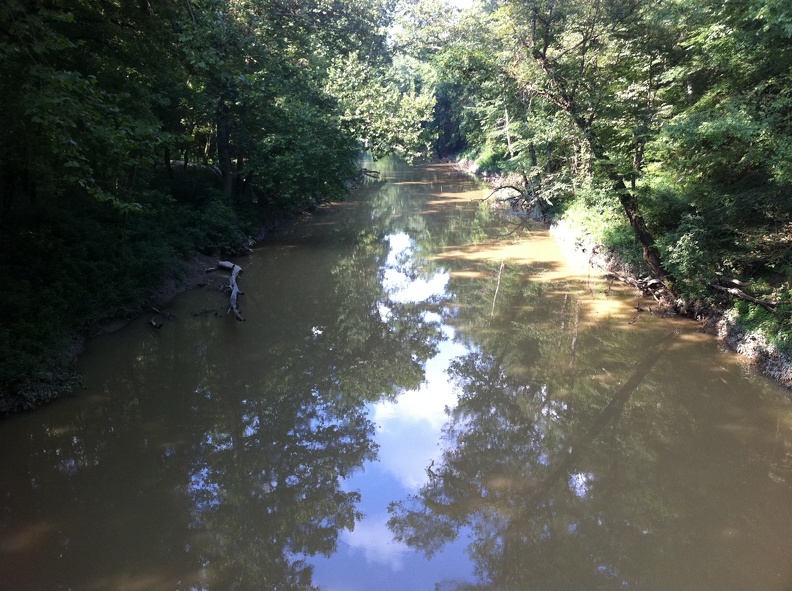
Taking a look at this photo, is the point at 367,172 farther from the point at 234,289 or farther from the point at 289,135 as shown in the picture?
the point at 234,289

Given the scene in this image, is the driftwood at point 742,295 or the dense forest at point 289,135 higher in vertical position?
the dense forest at point 289,135

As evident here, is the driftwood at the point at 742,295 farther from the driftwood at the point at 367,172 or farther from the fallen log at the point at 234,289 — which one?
the driftwood at the point at 367,172

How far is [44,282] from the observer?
29.0 ft

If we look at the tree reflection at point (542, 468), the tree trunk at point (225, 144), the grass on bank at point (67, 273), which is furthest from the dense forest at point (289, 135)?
the tree reflection at point (542, 468)

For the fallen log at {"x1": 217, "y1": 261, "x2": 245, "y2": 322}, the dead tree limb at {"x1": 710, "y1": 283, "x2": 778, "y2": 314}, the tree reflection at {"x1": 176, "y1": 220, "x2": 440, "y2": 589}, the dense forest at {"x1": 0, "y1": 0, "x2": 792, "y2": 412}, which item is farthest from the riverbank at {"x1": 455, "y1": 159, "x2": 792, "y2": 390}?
the fallen log at {"x1": 217, "y1": 261, "x2": 245, "y2": 322}

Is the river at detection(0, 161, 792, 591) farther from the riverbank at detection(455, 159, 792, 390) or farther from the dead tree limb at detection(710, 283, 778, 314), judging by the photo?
the dead tree limb at detection(710, 283, 778, 314)

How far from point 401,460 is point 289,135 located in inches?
530

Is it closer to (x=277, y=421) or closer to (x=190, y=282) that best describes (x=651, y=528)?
(x=277, y=421)

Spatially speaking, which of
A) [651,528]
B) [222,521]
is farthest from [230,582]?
[651,528]

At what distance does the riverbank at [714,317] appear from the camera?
27.5 feet

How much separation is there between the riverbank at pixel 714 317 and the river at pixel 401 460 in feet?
0.89

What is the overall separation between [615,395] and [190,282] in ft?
33.3

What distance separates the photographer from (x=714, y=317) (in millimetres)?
10406

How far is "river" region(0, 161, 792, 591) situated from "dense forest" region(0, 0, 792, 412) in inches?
51.1
